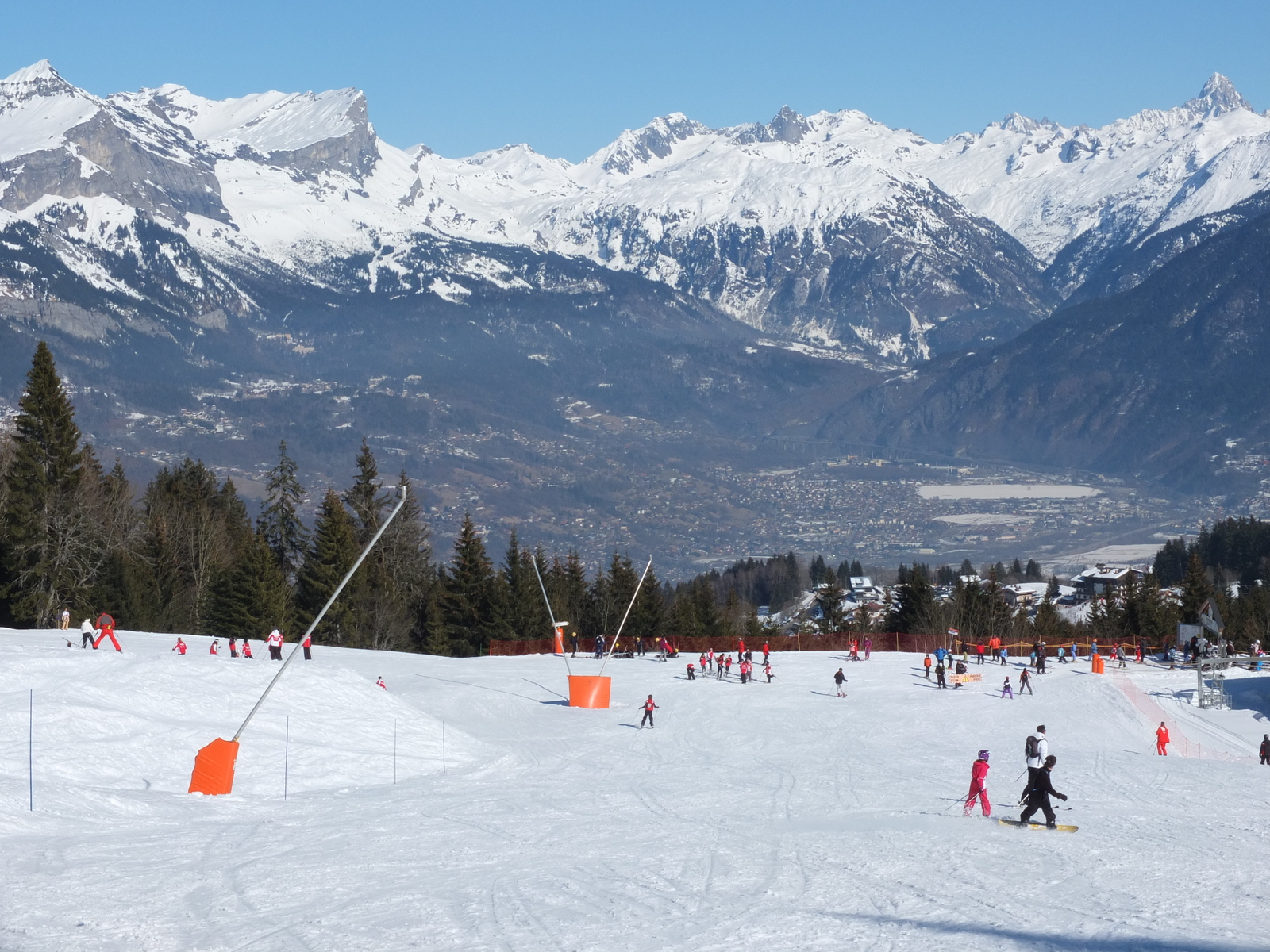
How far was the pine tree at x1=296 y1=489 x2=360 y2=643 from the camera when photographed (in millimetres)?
79000

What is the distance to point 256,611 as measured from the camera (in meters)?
70.8

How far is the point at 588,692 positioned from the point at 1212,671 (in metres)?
29.4

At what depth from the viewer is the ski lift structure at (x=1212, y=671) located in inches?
2288

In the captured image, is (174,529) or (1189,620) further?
(1189,620)

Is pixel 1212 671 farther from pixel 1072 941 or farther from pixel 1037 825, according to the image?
pixel 1072 941

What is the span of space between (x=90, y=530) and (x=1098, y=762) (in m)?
Result: 45.9

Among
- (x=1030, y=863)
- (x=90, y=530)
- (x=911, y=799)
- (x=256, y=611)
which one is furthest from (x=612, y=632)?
(x=1030, y=863)

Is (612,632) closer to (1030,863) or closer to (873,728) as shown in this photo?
(873,728)

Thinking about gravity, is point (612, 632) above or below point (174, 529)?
below

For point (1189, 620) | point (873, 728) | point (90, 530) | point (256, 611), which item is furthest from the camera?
point (1189, 620)

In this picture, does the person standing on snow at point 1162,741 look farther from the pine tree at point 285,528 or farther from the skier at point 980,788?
the pine tree at point 285,528

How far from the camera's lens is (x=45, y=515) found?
63469 millimetres

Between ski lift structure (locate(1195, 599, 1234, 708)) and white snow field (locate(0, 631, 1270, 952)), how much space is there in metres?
9.57

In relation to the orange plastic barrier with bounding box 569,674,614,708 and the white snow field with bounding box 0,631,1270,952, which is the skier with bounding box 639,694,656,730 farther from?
the orange plastic barrier with bounding box 569,674,614,708
